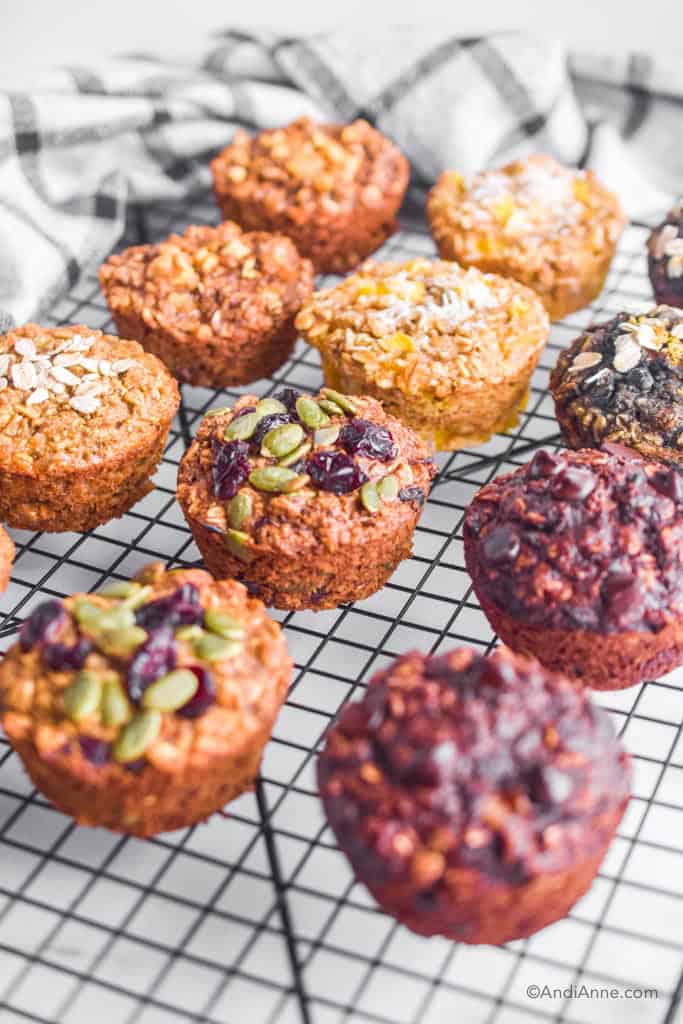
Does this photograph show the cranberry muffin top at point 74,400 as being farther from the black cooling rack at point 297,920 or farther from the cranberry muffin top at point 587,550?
the cranberry muffin top at point 587,550

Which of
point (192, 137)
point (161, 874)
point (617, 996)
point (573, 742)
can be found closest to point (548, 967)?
point (617, 996)

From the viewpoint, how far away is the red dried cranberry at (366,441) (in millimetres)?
3156

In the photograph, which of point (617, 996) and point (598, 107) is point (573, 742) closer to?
point (617, 996)

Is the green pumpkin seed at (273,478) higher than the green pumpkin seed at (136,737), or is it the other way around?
the green pumpkin seed at (273,478)

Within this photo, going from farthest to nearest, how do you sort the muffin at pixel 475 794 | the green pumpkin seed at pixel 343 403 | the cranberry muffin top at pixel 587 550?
the green pumpkin seed at pixel 343 403 → the cranberry muffin top at pixel 587 550 → the muffin at pixel 475 794

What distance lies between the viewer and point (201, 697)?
8.35 feet

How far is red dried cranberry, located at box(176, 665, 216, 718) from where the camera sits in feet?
8.32

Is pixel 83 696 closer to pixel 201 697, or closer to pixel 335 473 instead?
pixel 201 697

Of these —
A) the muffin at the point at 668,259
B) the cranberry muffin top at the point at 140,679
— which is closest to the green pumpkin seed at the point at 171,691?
the cranberry muffin top at the point at 140,679

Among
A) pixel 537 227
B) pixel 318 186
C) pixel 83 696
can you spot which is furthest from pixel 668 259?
pixel 83 696

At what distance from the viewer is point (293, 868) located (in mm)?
2789

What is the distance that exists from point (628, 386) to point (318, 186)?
55.8 inches

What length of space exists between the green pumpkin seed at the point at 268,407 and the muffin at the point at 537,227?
1139 mm

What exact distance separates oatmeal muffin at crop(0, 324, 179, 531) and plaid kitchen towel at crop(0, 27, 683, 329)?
1071 mm
